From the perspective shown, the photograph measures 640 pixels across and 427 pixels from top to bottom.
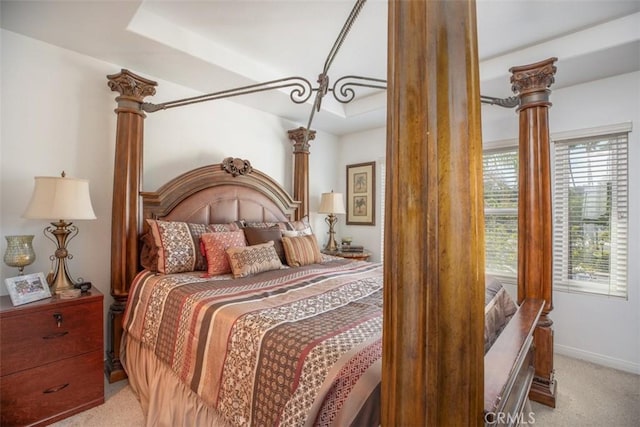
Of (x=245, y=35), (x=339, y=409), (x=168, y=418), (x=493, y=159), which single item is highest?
(x=245, y=35)

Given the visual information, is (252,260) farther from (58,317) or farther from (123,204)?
(58,317)

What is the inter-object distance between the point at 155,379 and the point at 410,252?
1868 mm

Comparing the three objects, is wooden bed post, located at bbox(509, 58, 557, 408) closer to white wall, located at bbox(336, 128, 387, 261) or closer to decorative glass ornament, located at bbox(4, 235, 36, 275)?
white wall, located at bbox(336, 128, 387, 261)

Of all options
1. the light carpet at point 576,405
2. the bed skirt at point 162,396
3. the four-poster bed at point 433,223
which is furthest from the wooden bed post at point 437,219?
the light carpet at point 576,405

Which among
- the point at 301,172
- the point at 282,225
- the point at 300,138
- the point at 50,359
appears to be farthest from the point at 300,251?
the point at 50,359

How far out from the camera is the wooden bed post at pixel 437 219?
0.62 meters

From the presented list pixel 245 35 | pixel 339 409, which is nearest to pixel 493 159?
pixel 245 35

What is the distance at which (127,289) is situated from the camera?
229 centimetres

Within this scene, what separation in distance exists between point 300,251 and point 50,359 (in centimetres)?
179

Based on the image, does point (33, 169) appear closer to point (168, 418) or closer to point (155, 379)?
point (155, 379)

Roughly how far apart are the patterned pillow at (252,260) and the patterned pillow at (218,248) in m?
0.09

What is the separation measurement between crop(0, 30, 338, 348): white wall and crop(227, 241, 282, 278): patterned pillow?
1.15 meters

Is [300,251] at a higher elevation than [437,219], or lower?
lower

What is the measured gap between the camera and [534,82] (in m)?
2.01
